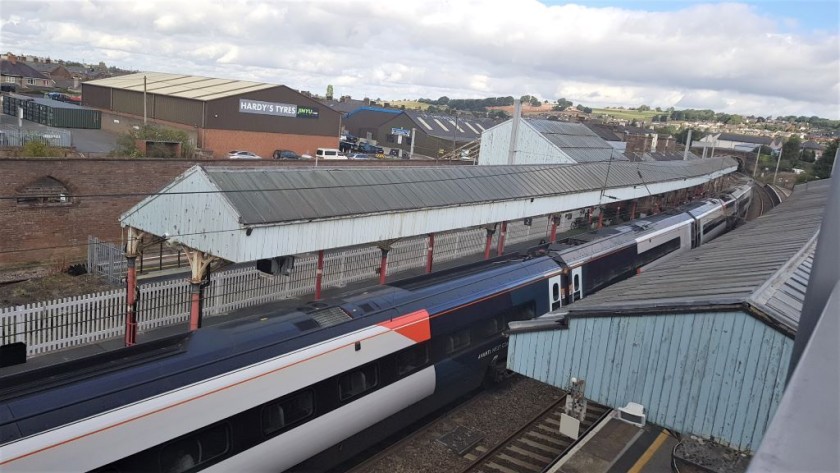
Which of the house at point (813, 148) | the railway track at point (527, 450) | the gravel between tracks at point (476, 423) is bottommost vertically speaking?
the gravel between tracks at point (476, 423)

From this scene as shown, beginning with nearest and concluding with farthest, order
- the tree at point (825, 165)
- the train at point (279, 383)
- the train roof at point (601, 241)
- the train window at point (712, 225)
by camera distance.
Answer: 1. the train at point (279, 383)
2. the train roof at point (601, 241)
3. the train window at point (712, 225)
4. the tree at point (825, 165)

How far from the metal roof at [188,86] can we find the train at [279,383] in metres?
33.6

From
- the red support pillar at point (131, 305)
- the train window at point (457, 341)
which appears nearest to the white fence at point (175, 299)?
the red support pillar at point (131, 305)

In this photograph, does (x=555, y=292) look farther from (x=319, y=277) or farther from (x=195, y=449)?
(x=195, y=449)

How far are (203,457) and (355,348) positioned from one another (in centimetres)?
293

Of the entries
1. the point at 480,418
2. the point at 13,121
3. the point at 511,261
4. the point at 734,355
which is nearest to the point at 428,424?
the point at 480,418

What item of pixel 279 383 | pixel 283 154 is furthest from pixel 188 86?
pixel 279 383

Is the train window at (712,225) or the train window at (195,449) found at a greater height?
the train window at (712,225)

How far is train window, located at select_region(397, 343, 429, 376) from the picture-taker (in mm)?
10805

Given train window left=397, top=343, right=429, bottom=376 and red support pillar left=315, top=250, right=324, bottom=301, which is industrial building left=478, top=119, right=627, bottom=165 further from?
train window left=397, top=343, right=429, bottom=376

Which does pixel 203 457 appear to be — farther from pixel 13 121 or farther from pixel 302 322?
pixel 13 121

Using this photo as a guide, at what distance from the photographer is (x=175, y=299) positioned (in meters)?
15.8

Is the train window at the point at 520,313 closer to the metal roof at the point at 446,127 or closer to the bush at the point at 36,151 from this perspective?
the bush at the point at 36,151

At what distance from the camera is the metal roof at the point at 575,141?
120 feet
